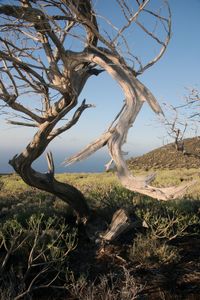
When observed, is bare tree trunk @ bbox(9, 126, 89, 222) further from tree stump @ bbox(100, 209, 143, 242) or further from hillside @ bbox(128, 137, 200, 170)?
hillside @ bbox(128, 137, 200, 170)

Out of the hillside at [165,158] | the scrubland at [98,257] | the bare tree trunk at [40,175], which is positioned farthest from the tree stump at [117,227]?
the hillside at [165,158]

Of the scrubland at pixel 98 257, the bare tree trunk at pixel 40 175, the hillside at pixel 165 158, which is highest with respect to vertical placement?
the bare tree trunk at pixel 40 175

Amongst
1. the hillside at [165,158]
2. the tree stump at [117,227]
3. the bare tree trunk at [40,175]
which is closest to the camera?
the bare tree trunk at [40,175]

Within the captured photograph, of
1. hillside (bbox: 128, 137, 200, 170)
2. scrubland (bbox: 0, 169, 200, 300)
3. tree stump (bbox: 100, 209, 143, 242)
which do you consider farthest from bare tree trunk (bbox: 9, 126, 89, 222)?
hillside (bbox: 128, 137, 200, 170)

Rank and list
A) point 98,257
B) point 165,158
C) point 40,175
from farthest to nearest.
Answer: point 165,158 < point 40,175 < point 98,257

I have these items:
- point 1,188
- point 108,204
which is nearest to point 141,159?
point 1,188

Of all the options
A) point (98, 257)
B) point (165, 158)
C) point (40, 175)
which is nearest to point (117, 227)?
point (98, 257)

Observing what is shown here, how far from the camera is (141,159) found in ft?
188

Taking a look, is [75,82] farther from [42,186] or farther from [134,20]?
[42,186]

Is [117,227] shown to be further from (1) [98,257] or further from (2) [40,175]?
(2) [40,175]

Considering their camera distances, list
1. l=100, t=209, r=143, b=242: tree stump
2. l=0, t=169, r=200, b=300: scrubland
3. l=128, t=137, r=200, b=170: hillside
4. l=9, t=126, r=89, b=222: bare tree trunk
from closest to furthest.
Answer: l=0, t=169, r=200, b=300: scrubland
l=9, t=126, r=89, b=222: bare tree trunk
l=100, t=209, r=143, b=242: tree stump
l=128, t=137, r=200, b=170: hillside

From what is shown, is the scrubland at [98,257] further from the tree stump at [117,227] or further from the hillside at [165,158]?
the hillside at [165,158]

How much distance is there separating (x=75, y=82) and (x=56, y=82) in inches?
13.3

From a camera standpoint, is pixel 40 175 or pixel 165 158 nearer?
pixel 40 175
